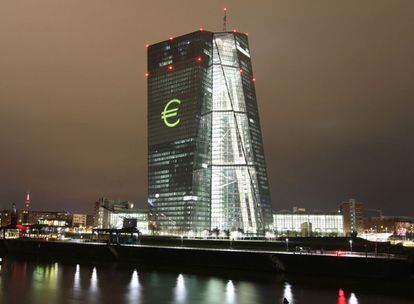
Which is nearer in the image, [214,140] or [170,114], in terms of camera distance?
[214,140]

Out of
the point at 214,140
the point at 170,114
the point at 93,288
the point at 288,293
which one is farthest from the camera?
the point at 170,114

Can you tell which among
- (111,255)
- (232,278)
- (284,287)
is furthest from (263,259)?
(111,255)

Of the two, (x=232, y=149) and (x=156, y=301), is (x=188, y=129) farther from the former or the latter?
(x=156, y=301)

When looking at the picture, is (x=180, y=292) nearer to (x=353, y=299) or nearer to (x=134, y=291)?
(x=134, y=291)

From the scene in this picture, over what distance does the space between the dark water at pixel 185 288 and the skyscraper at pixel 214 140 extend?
106659 millimetres

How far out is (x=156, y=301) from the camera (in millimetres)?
52125

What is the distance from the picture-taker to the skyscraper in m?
186

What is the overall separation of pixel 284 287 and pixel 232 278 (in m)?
12.7

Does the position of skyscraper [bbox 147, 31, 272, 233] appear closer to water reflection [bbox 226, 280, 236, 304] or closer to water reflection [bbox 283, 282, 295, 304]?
water reflection [bbox 226, 280, 236, 304]

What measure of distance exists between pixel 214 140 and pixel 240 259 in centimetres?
10693

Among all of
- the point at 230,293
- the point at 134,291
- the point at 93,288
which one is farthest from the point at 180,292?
the point at 93,288

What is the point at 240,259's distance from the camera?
8388 cm

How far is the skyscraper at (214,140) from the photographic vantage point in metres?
186

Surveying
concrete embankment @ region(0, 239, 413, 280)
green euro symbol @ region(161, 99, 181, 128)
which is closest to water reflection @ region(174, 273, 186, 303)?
concrete embankment @ region(0, 239, 413, 280)
